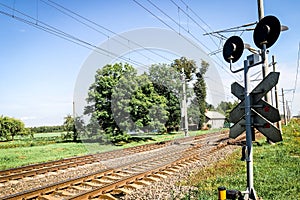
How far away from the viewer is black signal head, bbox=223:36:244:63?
5.33m

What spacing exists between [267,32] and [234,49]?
0.93 m

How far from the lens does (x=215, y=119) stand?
247 ft

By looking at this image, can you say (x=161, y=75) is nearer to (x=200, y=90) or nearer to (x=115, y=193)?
(x=200, y=90)

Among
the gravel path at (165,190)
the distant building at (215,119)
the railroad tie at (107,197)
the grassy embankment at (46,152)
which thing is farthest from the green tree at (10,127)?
the distant building at (215,119)

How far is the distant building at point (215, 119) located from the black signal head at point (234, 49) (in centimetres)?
6669

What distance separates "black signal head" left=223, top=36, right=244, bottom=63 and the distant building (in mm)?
66687

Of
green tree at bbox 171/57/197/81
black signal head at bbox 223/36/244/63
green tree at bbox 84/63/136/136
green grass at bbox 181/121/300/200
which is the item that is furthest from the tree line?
green tree at bbox 171/57/197/81

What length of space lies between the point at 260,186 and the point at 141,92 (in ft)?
64.6

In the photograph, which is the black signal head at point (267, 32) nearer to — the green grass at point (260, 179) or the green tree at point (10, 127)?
the green grass at point (260, 179)

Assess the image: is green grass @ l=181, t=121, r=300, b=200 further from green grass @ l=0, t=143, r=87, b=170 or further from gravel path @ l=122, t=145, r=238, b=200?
green grass @ l=0, t=143, r=87, b=170

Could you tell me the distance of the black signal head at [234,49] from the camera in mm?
5332

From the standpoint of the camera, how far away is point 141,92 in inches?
1024

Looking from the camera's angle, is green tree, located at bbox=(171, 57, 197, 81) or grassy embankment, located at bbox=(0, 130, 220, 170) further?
green tree, located at bbox=(171, 57, 197, 81)

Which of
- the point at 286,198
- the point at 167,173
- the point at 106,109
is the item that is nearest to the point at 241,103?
the point at 286,198
